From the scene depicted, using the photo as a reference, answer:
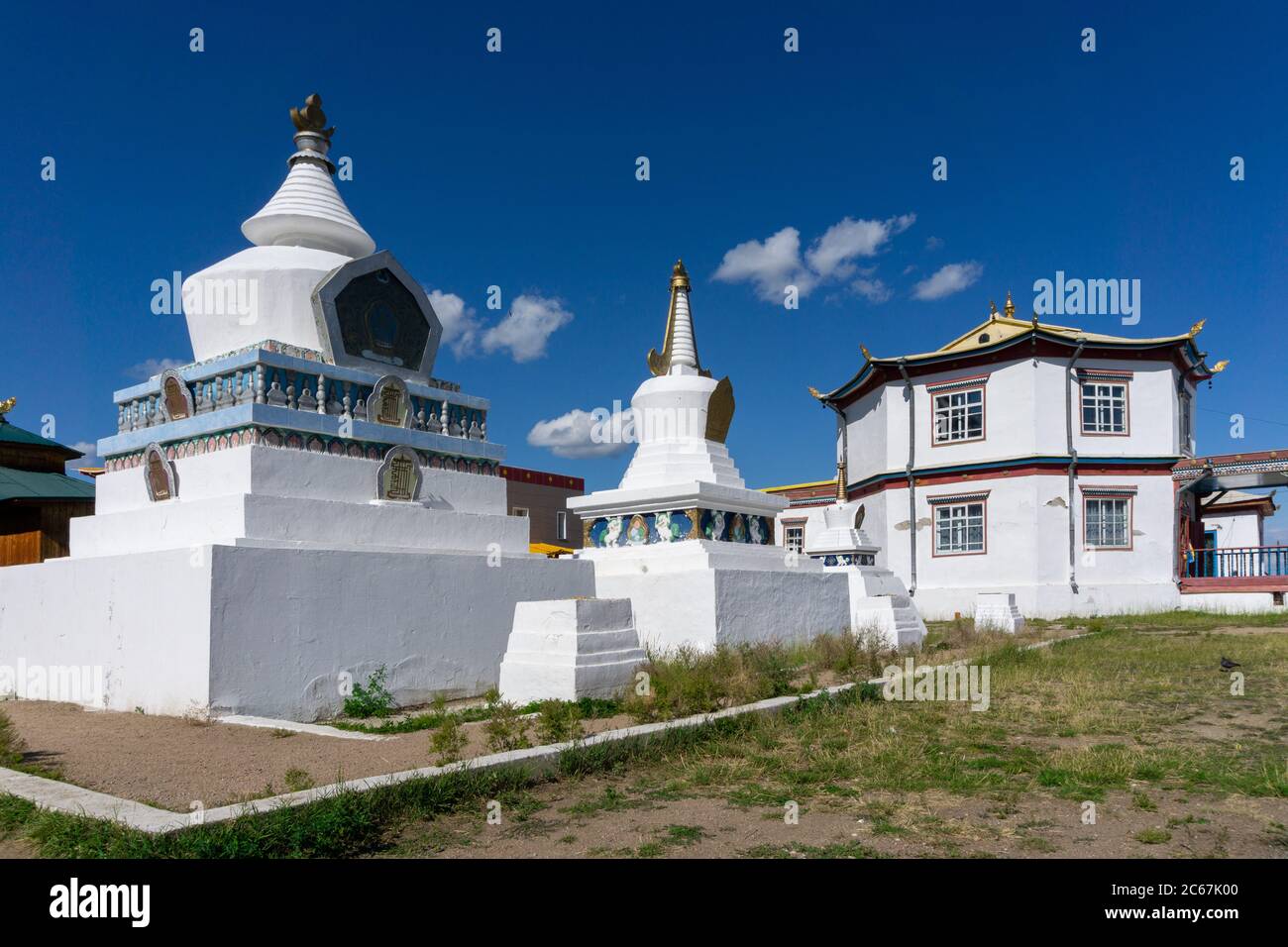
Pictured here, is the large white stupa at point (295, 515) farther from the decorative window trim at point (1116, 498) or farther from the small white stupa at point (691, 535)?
the decorative window trim at point (1116, 498)

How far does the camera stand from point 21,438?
61.4 feet

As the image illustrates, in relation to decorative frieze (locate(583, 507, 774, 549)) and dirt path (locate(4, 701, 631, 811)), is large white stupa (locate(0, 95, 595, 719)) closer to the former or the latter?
dirt path (locate(4, 701, 631, 811))

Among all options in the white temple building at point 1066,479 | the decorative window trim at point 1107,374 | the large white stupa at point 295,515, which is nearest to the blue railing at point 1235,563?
the white temple building at point 1066,479

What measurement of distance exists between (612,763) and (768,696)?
321 cm

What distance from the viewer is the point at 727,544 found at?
14492mm

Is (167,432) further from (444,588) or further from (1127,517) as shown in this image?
(1127,517)

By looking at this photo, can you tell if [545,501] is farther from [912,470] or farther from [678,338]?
[678,338]

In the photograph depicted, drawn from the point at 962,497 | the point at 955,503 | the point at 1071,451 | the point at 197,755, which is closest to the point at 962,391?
the point at 962,497

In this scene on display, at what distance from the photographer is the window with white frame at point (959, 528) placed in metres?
25.4

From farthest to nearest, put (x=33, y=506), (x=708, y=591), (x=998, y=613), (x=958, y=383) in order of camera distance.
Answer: (x=958, y=383) < (x=998, y=613) < (x=33, y=506) < (x=708, y=591)

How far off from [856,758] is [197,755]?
517 centimetres

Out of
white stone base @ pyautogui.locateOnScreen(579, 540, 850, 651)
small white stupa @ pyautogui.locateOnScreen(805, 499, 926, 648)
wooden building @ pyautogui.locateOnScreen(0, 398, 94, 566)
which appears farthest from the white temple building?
wooden building @ pyautogui.locateOnScreen(0, 398, 94, 566)
